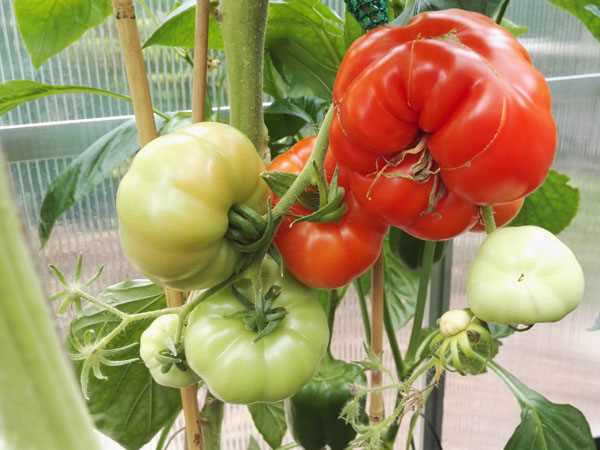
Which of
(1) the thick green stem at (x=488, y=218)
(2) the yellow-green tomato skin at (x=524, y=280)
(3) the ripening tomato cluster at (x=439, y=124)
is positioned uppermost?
(3) the ripening tomato cluster at (x=439, y=124)

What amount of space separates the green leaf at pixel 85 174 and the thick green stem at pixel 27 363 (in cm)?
47

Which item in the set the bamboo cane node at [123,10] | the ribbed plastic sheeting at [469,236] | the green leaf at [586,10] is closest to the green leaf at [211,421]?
the ribbed plastic sheeting at [469,236]

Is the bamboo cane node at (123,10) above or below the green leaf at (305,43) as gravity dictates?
above

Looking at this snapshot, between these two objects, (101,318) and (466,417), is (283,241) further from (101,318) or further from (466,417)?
(466,417)

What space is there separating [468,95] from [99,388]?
0.37 meters

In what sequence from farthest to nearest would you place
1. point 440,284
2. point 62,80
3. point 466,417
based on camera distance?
point 466,417, point 440,284, point 62,80

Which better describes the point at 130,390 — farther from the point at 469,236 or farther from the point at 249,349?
the point at 469,236

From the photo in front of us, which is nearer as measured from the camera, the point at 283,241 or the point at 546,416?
the point at 283,241

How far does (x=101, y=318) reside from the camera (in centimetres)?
45

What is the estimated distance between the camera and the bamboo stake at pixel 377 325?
449 mm

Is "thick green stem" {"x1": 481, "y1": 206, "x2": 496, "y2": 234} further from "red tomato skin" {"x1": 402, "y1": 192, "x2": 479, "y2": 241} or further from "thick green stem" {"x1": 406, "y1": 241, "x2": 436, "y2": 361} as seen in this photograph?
"thick green stem" {"x1": 406, "y1": 241, "x2": 436, "y2": 361}

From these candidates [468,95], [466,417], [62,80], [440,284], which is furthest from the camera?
[466,417]

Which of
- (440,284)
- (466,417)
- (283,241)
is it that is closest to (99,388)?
(283,241)

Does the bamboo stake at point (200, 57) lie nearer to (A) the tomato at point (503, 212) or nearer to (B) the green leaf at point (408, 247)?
(A) the tomato at point (503, 212)
